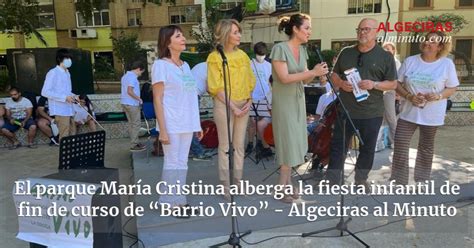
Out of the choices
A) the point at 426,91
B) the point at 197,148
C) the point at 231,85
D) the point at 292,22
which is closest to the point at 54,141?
the point at 197,148

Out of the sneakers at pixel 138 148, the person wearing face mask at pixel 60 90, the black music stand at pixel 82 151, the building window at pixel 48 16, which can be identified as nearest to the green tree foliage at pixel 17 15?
the person wearing face mask at pixel 60 90

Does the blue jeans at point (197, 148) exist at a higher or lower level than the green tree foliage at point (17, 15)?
lower

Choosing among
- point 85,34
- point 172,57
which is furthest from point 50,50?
point 85,34

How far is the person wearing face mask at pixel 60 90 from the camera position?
4.97m

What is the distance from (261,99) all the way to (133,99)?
7.07 feet

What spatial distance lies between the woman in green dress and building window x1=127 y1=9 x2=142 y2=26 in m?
20.8

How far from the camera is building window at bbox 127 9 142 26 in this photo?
2230cm

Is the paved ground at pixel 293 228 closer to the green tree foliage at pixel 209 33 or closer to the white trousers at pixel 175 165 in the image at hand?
the white trousers at pixel 175 165

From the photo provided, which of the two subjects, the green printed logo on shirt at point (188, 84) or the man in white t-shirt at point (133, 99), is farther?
the man in white t-shirt at point (133, 99)

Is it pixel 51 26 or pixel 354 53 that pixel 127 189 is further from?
pixel 51 26

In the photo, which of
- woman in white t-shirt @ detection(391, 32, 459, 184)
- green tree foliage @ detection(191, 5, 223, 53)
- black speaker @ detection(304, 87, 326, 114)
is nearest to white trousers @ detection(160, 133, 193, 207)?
woman in white t-shirt @ detection(391, 32, 459, 184)

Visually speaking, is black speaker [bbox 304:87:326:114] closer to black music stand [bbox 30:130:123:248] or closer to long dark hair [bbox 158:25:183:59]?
long dark hair [bbox 158:25:183:59]

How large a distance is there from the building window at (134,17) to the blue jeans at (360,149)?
20854 mm

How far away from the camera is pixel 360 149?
3465 mm
